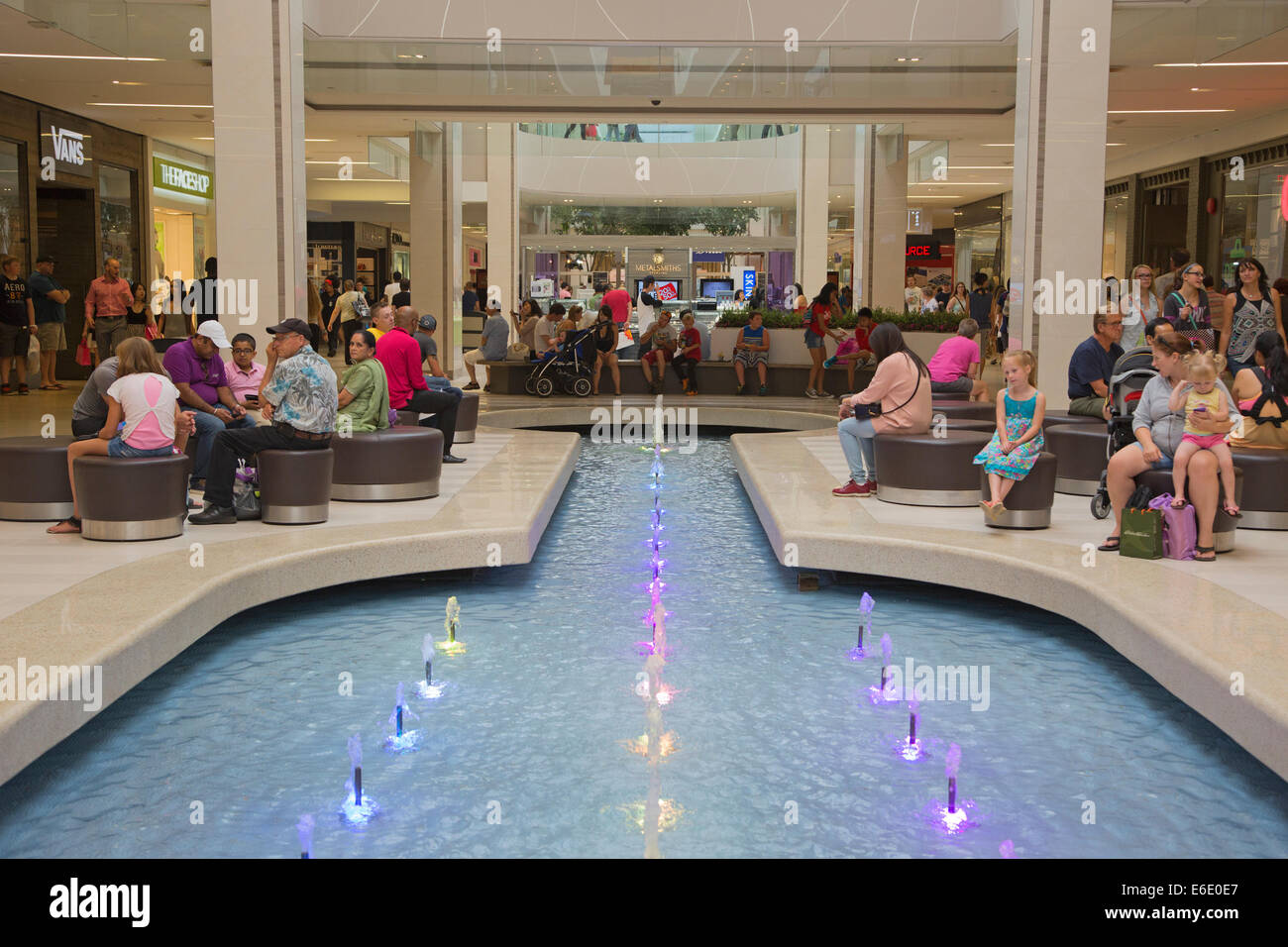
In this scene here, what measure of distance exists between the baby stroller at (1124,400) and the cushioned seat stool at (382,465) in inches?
173

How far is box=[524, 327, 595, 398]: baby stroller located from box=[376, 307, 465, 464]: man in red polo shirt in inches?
273

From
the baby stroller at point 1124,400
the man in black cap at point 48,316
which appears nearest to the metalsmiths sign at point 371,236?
the man in black cap at point 48,316

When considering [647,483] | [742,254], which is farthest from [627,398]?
[742,254]

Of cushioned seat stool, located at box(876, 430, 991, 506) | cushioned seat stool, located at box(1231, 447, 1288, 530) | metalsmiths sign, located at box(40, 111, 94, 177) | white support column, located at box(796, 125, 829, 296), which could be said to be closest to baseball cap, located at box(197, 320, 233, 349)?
cushioned seat stool, located at box(876, 430, 991, 506)

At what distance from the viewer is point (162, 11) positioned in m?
12.7

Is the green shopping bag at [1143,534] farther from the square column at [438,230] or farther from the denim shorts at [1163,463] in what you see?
the square column at [438,230]

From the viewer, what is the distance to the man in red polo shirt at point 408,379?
9.93 m

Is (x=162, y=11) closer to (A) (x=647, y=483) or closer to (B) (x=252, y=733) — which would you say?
(A) (x=647, y=483)

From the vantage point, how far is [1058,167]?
12.0m

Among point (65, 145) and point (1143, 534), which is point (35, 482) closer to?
point (1143, 534)

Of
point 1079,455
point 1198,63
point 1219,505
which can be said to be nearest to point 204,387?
point 1079,455

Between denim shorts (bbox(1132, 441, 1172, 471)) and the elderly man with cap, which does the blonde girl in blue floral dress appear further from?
Answer: the elderly man with cap
